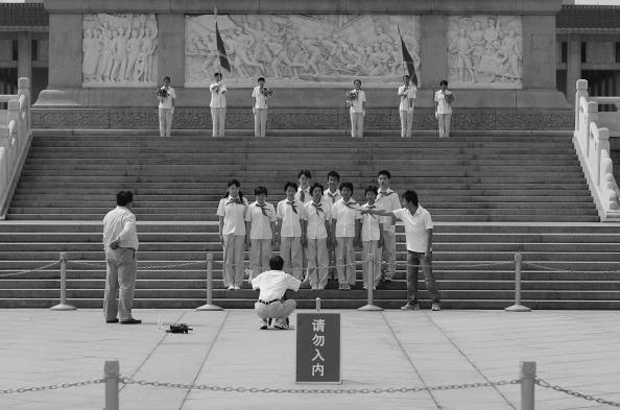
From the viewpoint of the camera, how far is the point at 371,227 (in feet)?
75.2

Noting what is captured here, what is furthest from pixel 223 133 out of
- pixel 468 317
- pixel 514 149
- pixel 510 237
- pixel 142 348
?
pixel 142 348

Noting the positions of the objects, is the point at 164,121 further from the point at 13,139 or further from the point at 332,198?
the point at 332,198

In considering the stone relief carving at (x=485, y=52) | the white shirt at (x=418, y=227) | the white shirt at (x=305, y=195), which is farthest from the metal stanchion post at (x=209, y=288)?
the stone relief carving at (x=485, y=52)

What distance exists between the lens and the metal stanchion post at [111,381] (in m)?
10.7

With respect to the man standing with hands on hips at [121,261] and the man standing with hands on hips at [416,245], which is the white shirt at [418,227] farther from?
the man standing with hands on hips at [121,261]

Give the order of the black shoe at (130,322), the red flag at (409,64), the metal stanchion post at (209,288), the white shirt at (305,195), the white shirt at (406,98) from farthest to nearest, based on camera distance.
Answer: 1. the red flag at (409,64)
2. the white shirt at (406,98)
3. the white shirt at (305,195)
4. the metal stanchion post at (209,288)
5. the black shoe at (130,322)

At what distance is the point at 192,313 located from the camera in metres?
21.8

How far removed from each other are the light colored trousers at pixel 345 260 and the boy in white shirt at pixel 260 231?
999 millimetres

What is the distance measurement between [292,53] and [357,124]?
4417mm

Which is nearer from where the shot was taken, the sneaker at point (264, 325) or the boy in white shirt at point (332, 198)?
the sneaker at point (264, 325)

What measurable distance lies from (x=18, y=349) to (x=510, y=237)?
1008 cm

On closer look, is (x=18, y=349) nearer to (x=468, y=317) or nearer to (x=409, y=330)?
(x=409, y=330)

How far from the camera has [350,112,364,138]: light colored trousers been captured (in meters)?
34.2

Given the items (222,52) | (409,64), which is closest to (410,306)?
(222,52)
